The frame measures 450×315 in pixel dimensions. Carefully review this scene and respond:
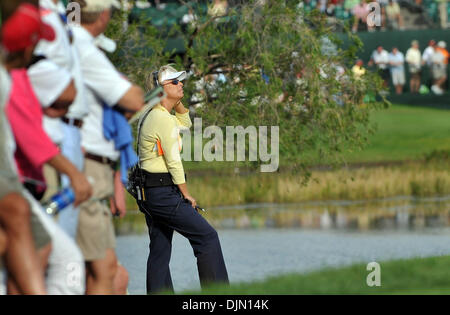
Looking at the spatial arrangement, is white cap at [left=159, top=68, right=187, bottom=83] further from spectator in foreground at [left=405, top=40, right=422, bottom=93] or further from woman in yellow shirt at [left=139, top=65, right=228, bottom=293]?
spectator in foreground at [left=405, top=40, right=422, bottom=93]

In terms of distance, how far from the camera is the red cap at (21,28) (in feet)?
17.6

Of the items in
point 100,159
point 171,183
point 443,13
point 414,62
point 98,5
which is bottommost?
point 171,183

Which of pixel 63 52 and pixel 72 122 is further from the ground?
pixel 63 52

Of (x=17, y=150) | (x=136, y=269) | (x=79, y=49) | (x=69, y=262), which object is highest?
(x=79, y=49)

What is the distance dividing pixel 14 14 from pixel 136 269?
901cm

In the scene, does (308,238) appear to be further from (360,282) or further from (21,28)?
(21,28)

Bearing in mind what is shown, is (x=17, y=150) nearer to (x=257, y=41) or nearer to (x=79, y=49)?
(x=79, y=49)

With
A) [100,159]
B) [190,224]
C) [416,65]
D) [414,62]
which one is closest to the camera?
[100,159]

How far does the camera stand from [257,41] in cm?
1493

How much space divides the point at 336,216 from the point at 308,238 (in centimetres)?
277

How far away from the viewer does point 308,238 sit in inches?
695

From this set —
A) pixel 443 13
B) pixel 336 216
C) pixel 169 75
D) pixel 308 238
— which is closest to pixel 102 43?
pixel 169 75

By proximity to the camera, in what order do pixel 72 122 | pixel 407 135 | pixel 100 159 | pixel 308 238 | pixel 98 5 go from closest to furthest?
pixel 72 122
pixel 98 5
pixel 100 159
pixel 308 238
pixel 407 135
